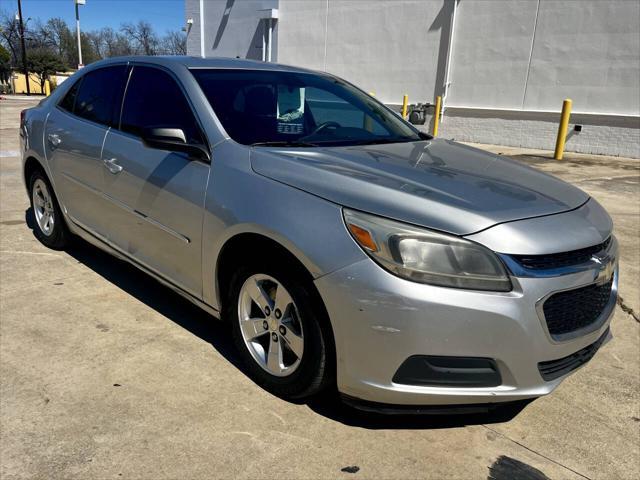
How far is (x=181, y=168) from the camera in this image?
119 inches

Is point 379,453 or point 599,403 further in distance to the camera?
point 599,403

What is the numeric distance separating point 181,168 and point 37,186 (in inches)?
98.9

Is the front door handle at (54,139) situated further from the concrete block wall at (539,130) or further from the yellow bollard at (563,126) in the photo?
the concrete block wall at (539,130)

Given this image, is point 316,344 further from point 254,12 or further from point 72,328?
point 254,12

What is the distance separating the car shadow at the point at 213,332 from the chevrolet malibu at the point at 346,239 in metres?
0.19

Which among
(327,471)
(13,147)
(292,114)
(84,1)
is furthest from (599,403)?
(84,1)

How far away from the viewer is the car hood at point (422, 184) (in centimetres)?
223

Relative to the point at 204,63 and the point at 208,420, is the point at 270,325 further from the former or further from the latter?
the point at 204,63

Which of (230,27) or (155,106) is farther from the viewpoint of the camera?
(230,27)

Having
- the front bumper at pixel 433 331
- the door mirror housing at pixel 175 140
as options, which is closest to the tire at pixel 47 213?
the door mirror housing at pixel 175 140

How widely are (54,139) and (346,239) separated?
3.14m

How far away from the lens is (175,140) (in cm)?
294

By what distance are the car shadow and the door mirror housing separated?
3.28ft

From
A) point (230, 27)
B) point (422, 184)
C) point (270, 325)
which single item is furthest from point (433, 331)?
point (230, 27)
